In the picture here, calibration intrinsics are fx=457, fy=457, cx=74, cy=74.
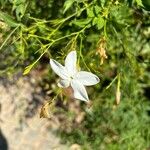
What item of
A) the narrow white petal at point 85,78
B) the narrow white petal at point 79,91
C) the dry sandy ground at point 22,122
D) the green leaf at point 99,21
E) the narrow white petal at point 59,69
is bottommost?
the dry sandy ground at point 22,122

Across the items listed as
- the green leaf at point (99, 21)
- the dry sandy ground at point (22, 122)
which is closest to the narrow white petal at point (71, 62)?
the green leaf at point (99, 21)

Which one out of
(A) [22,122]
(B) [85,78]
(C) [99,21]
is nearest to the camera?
(B) [85,78]

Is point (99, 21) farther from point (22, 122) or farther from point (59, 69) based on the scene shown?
point (22, 122)

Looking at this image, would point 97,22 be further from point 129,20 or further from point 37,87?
point 37,87

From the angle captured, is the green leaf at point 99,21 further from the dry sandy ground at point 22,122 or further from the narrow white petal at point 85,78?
the dry sandy ground at point 22,122

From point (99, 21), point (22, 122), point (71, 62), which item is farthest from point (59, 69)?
point (22, 122)

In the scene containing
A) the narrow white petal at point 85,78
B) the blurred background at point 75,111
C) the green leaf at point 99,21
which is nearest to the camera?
the narrow white petal at point 85,78

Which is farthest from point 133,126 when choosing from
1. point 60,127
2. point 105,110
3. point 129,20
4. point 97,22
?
point 97,22
